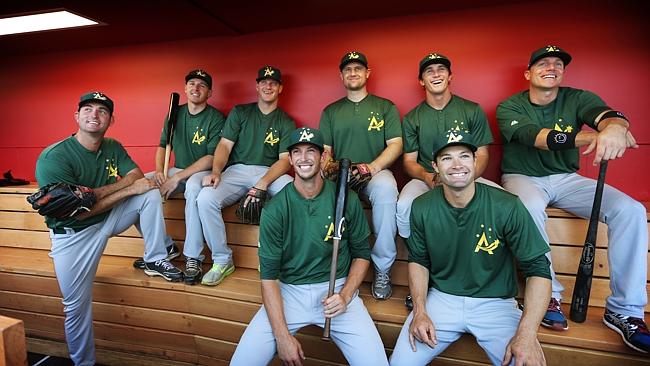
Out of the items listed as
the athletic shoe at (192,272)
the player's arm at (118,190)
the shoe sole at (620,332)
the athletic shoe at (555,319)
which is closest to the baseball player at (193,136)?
the player's arm at (118,190)

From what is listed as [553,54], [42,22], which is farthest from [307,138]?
[42,22]

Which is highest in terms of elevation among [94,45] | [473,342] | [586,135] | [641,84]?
[94,45]

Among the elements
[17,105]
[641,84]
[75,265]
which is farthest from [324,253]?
[17,105]

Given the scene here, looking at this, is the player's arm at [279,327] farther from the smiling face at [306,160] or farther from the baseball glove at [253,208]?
the baseball glove at [253,208]

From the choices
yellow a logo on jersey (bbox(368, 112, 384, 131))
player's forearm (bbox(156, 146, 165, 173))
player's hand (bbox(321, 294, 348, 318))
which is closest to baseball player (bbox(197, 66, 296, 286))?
player's forearm (bbox(156, 146, 165, 173))

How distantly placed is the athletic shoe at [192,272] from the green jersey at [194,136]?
3.04ft

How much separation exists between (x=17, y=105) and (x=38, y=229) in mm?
1915

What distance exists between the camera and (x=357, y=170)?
7.01ft

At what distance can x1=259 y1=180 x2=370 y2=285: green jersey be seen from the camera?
69.5 inches

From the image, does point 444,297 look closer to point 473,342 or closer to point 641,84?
point 473,342

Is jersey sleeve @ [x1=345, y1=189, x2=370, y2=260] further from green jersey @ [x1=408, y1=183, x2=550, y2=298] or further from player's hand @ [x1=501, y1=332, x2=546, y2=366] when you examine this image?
player's hand @ [x1=501, y1=332, x2=546, y2=366]

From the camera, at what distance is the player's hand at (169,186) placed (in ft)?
8.61

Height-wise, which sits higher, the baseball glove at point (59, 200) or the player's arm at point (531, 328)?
the baseball glove at point (59, 200)

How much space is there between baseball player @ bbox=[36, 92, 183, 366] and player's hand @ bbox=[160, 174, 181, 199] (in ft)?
0.62
